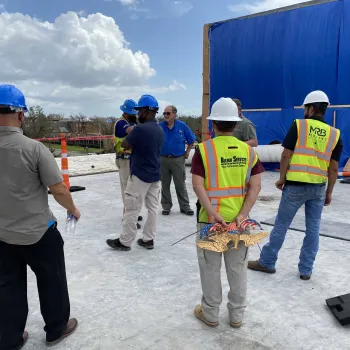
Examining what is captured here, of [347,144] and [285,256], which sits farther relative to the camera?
[347,144]

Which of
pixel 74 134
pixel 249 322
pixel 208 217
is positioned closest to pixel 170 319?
pixel 249 322

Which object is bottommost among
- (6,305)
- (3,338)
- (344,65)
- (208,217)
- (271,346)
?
(271,346)

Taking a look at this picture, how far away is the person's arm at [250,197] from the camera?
2543mm

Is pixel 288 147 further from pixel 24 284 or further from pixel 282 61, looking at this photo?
pixel 282 61

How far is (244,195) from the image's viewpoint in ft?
8.51

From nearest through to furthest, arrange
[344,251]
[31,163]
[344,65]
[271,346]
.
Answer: [31,163], [271,346], [344,251], [344,65]

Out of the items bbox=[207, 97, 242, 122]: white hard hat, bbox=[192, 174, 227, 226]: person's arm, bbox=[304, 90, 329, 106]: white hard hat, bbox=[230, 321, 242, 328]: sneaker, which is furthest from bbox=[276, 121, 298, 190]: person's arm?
bbox=[230, 321, 242, 328]: sneaker

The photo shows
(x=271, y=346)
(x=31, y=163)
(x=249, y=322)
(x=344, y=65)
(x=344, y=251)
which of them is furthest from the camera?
(x=344, y=65)

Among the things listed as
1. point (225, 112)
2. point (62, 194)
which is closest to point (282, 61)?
point (225, 112)

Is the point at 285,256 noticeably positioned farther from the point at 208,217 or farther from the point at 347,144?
the point at 347,144

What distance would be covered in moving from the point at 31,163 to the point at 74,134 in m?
19.6

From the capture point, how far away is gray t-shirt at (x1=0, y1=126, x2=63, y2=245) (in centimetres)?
A: 210

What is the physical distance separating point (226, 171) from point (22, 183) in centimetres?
133

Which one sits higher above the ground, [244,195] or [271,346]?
[244,195]
